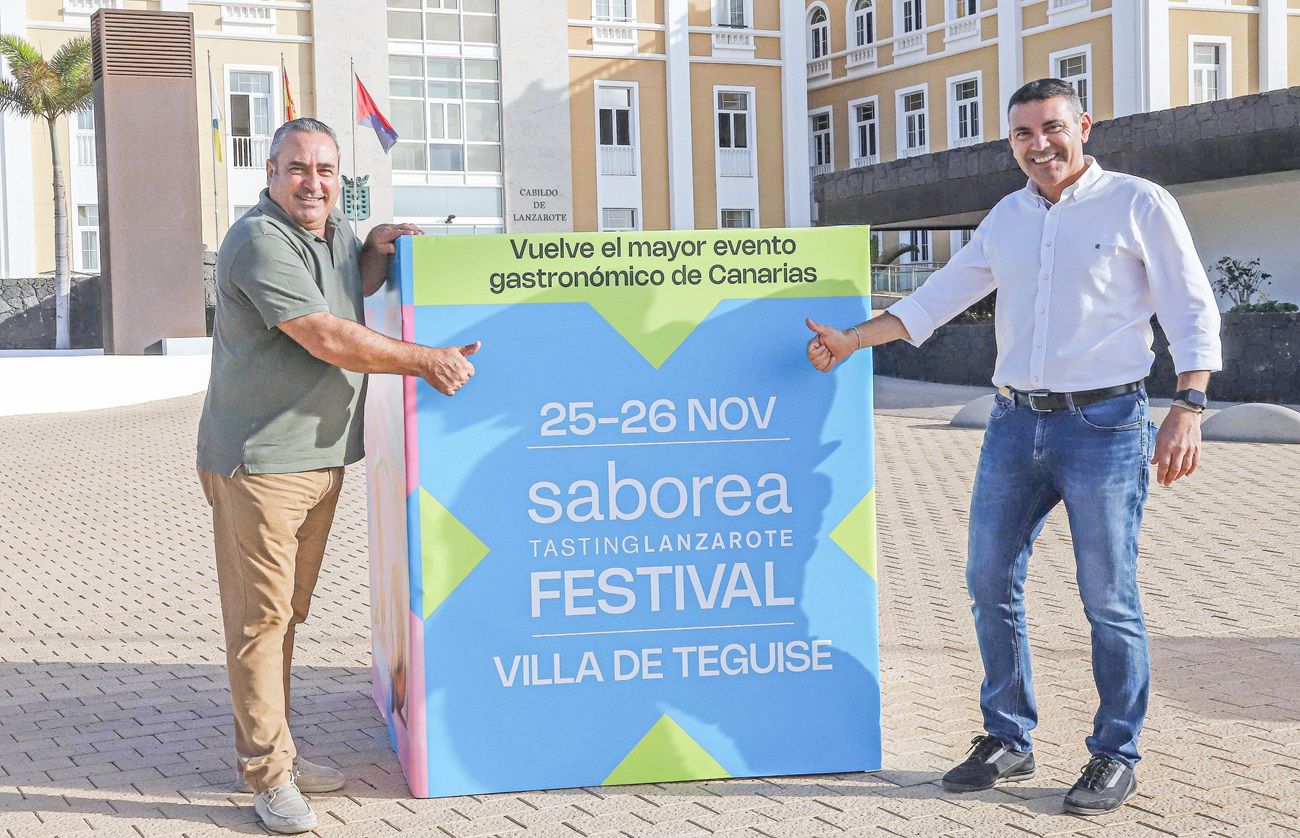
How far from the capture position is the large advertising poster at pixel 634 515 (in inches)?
164

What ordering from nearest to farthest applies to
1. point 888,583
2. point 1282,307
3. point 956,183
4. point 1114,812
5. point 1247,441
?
1. point 1114,812
2. point 888,583
3. point 1247,441
4. point 1282,307
5. point 956,183

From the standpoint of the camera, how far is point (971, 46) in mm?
42938

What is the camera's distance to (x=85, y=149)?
38.4m

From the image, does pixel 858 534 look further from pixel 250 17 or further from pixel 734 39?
pixel 734 39

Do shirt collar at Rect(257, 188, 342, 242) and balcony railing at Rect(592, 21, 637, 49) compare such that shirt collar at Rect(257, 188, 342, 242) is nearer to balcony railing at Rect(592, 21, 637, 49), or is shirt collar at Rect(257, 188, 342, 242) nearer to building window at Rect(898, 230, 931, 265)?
building window at Rect(898, 230, 931, 265)

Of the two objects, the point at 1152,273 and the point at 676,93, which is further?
the point at 676,93

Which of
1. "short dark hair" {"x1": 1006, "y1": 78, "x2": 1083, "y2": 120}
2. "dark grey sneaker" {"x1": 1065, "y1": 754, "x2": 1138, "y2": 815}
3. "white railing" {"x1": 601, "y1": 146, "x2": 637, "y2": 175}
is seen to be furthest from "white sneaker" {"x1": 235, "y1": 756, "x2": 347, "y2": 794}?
"white railing" {"x1": 601, "y1": 146, "x2": 637, "y2": 175}

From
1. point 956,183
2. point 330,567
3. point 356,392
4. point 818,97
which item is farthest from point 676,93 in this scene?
point 356,392

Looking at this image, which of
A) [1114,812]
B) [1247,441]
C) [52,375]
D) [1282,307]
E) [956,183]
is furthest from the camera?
[956,183]

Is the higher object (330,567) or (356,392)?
(356,392)

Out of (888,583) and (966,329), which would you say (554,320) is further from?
(966,329)

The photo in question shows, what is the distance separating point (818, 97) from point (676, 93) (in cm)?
667

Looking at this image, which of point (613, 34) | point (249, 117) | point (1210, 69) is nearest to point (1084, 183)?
point (1210, 69)

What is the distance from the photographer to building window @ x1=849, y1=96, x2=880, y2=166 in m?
47.3
